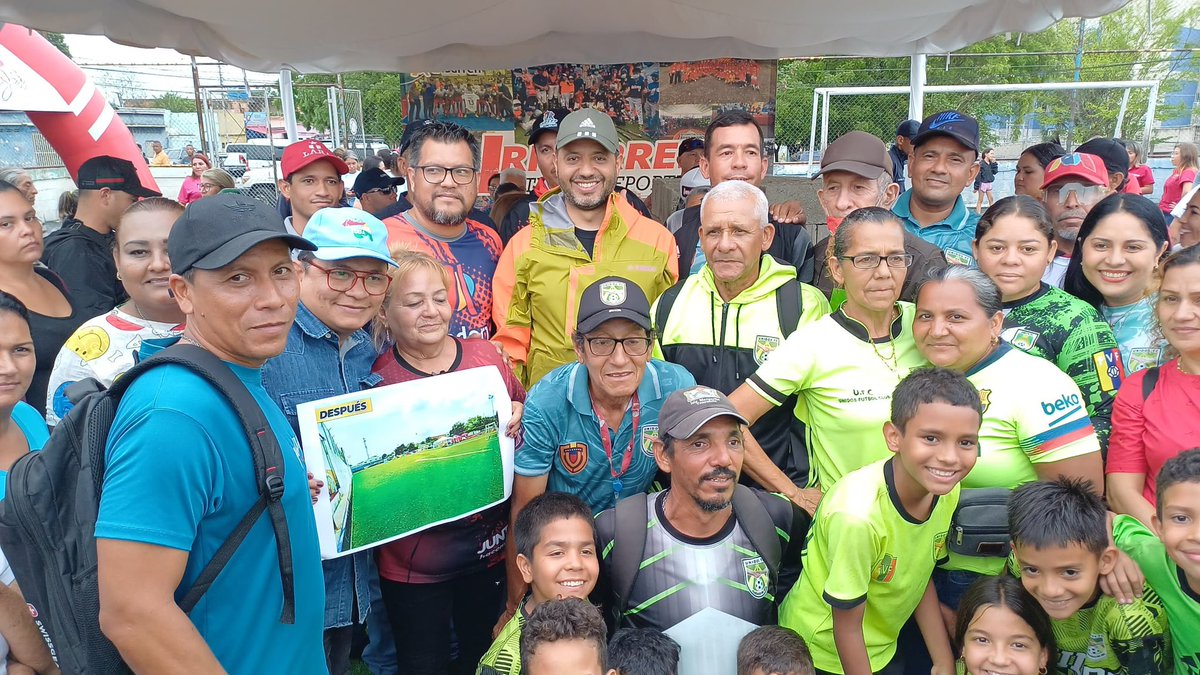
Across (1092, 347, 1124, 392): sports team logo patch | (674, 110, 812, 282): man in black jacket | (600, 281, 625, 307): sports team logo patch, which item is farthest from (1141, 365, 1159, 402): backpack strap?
(600, 281, 625, 307): sports team logo patch

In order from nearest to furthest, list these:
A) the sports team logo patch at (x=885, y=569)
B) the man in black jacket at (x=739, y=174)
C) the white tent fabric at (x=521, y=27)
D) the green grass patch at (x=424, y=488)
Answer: the sports team logo patch at (x=885, y=569)
the green grass patch at (x=424, y=488)
the man in black jacket at (x=739, y=174)
the white tent fabric at (x=521, y=27)

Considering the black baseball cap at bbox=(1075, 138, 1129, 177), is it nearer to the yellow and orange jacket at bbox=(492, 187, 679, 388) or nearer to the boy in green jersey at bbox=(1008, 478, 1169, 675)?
the yellow and orange jacket at bbox=(492, 187, 679, 388)

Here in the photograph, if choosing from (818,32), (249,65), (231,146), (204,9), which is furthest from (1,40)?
(231,146)

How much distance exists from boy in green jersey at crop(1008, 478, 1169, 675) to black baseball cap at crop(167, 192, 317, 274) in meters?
2.29

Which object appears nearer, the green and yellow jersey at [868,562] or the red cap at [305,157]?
the green and yellow jersey at [868,562]

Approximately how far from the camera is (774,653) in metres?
2.30

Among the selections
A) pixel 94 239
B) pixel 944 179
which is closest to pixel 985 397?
pixel 944 179

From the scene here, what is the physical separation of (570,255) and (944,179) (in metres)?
2.03

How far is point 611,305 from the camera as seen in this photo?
8.77 feet

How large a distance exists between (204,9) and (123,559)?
449 cm

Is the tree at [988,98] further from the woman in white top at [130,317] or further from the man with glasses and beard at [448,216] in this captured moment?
the woman in white top at [130,317]

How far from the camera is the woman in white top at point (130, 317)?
104 inches

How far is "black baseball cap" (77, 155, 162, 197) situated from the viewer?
4559mm

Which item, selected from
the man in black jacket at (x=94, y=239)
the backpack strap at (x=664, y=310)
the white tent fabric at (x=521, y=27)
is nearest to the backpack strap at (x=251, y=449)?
the backpack strap at (x=664, y=310)
